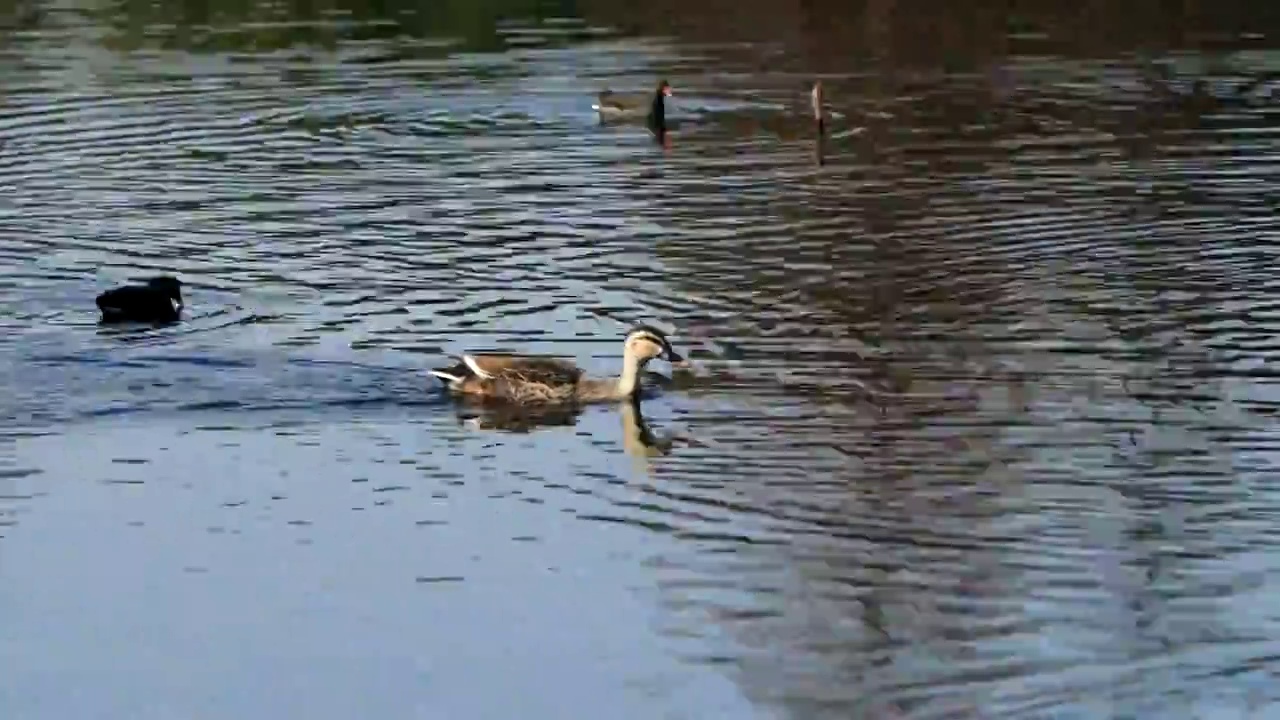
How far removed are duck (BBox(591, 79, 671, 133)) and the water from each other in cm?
36

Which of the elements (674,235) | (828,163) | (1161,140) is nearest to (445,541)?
(674,235)

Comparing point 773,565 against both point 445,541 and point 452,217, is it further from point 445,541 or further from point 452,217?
point 452,217

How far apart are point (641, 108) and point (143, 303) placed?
1113 centimetres

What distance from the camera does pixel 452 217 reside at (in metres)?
23.7

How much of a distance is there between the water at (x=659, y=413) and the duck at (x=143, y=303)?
0.49 ft

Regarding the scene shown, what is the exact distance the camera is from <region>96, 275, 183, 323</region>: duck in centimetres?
1927

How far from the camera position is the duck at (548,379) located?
56.6 ft

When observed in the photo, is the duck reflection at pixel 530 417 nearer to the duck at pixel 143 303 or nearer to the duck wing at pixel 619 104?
the duck at pixel 143 303

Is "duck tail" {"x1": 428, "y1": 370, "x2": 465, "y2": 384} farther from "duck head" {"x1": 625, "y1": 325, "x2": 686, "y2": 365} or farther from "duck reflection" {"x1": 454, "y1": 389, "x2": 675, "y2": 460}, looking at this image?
"duck head" {"x1": 625, "y1": 325, "x2": 686, "y2": 365}

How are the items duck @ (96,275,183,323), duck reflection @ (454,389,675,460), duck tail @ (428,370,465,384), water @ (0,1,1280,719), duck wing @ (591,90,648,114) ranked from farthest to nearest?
duck wing @ (591,90,648,114)
duck @ (96,275,183,323)
duck tail @ (428,370,465,384)
duck reflection @ (454,389,675,460)
water @ (0,1,1280,719)

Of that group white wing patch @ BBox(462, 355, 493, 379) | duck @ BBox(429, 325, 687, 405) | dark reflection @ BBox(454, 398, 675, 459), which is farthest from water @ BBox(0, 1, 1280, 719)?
white wing patch @ BBox(462, 355, 493, 379)

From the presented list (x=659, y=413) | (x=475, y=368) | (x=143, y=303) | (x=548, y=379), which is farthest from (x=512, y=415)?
(x=143, y=303)

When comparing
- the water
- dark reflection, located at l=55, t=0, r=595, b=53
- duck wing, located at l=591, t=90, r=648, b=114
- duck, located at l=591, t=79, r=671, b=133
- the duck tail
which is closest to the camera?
the water

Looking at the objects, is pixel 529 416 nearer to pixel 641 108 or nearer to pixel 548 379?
pixel 548 379
